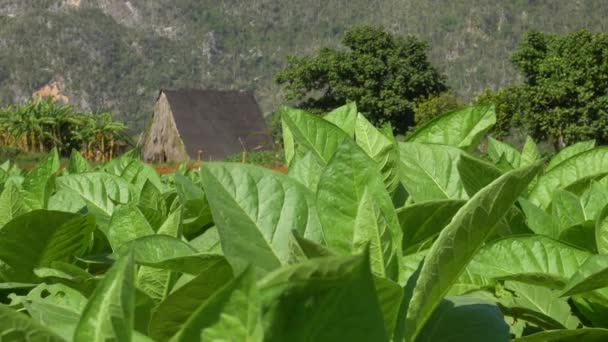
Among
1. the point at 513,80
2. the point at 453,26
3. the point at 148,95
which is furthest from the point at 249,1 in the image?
the point at 513,80

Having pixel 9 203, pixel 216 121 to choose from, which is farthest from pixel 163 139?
pixel 9 203

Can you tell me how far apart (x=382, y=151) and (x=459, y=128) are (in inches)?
8.9

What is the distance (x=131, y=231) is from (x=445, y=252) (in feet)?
1.35

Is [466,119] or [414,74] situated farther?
[414,74]

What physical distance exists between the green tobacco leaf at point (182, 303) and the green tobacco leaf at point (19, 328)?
15 centimetres

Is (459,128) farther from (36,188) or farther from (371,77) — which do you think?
(371,77)

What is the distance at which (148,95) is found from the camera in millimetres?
83438

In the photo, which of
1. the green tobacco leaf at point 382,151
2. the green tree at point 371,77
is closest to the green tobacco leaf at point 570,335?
the green tobacco leaf at point 382,151

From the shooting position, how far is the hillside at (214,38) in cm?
8094

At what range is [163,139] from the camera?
36094 millimetres

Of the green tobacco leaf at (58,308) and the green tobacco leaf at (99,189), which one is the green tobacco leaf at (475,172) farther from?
the green tobacco leaf at (99,189)

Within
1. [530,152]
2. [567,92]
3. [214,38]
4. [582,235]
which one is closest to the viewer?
[582,235]

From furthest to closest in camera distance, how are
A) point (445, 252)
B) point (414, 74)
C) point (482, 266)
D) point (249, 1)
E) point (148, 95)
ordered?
point (249, 1)
point (148, 95)
point (414, 74)
point (482, 266)
point (445, 252)

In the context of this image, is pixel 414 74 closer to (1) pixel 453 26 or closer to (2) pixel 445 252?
(2) pixel 445 252
